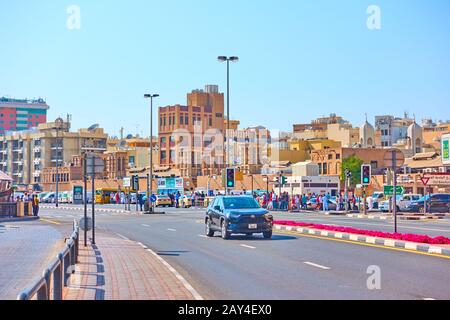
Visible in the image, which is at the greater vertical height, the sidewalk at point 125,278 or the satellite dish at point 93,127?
the satellite dish at point 93,127

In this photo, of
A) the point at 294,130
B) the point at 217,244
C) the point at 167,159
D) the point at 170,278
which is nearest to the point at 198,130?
the point at 167,159

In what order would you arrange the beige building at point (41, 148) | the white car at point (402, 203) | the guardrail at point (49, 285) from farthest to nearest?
the beige building at point (41, 148)
the white car at point (402, 203)
the guardrail at point (49, 285)

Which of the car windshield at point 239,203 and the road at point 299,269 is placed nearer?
the road at point 299,269

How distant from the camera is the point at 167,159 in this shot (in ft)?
566

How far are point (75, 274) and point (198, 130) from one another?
155290 millimetres

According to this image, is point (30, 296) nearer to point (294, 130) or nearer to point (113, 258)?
point (113, 258)

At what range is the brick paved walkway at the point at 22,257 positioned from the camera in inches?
632

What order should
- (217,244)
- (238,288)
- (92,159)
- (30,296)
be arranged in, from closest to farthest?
1. (30,296)
2. (238,288)
3. (92,159)
4. (217,244)

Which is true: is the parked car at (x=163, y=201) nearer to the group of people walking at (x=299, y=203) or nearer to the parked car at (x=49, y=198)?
the group of people walking at (x=299, y=203)

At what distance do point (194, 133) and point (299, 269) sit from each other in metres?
153

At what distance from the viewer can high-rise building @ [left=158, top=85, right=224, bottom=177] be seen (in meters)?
157

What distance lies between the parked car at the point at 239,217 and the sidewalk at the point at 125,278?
19.3 feet

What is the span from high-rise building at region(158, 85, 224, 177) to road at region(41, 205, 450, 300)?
12217cm

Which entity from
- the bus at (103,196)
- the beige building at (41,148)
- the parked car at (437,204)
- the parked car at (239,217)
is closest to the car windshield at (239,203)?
the parked car at (239,217)
